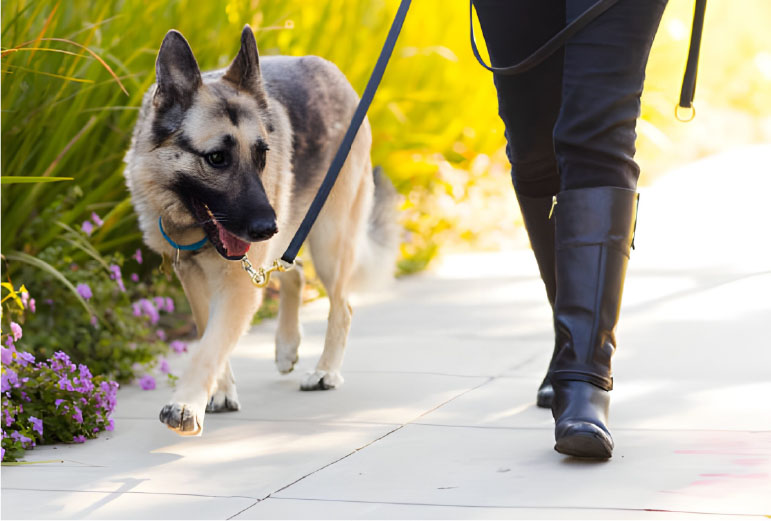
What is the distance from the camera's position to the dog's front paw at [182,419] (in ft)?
9.86

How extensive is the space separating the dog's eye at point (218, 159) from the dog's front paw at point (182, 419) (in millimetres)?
725

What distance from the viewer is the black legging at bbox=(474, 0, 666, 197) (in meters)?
2.73

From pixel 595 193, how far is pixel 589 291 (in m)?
0.25

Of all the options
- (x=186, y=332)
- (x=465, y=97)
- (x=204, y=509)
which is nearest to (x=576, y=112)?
(x=204, y=509)

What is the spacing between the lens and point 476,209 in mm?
8719

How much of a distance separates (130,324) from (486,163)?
4.52 meters

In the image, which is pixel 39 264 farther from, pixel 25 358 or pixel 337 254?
pixel 337 254

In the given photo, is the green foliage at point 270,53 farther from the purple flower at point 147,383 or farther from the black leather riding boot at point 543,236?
the black leather riding boot at point 543,236

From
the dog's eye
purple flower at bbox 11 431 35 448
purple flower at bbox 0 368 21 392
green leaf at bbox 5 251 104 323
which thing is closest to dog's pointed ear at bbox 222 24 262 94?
the dog's eye

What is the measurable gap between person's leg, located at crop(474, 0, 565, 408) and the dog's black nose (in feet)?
2.46

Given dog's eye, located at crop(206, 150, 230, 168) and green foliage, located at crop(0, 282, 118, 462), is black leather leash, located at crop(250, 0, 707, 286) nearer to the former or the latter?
dog's eye, located at crop(206, 150, 230, 168)

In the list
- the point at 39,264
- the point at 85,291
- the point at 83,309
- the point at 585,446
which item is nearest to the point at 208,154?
the point at 39,264

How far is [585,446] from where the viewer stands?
265 cm

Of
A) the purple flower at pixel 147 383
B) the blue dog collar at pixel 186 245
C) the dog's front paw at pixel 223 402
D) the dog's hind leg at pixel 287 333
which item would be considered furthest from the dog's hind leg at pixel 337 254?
the blue dog collar at pixel 186 245
